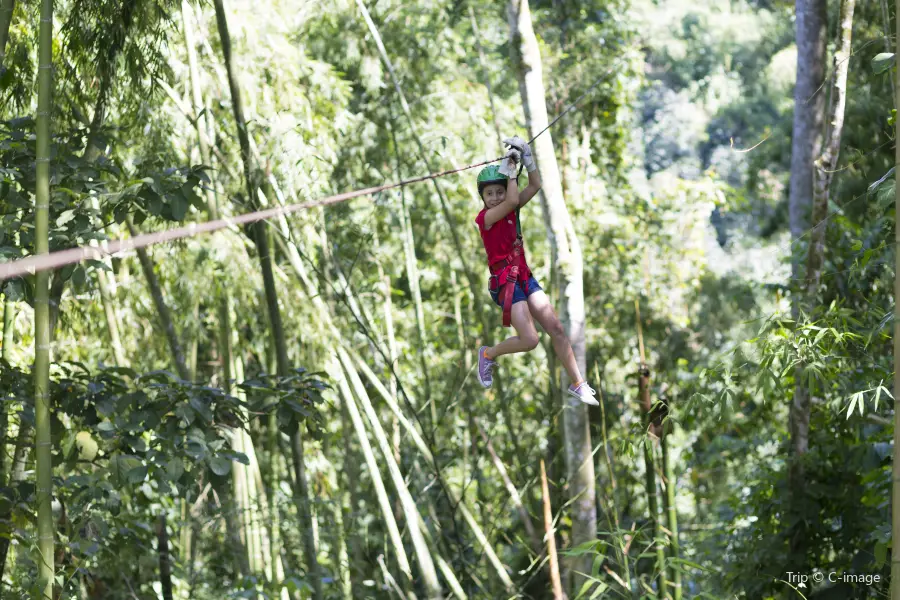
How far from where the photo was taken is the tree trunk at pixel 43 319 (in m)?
2.49

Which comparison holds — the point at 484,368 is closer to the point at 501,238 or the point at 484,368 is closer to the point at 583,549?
the point at 501,238

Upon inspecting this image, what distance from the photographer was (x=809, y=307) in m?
3.67

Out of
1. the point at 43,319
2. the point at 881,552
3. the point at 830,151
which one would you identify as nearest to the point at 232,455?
the point at 43,319

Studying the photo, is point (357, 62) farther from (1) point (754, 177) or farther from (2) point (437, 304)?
(1) point (754, 177)

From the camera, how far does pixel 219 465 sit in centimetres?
276

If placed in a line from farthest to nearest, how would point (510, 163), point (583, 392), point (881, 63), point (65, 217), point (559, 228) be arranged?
point (559, 228) → point (65, 217) → point (583, 392) → point (881, 63) → point (510, 163)

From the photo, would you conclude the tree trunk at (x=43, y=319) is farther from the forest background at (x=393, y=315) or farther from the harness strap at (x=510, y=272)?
the harness strap at (x=510, y=272)

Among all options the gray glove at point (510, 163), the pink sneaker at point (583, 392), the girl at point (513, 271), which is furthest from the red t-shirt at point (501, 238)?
the pink sneaker at point (583, 392)

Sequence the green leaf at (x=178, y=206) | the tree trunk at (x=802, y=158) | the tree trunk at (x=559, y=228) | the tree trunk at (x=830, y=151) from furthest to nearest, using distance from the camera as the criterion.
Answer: the tree trunk at (x=802, y=158)
the tree trunk at (x=559, y=228)
the tree trunk at (x=830, y=151)
the green leaf at (x=178, y=206)

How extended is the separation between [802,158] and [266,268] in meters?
3.17

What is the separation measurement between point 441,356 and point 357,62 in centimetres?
210

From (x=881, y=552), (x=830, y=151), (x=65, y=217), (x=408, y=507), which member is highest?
(x=830, y=151)

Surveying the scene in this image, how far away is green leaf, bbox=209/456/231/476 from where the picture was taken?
2.74 metres

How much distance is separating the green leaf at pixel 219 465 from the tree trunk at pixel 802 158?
2.18 metres
